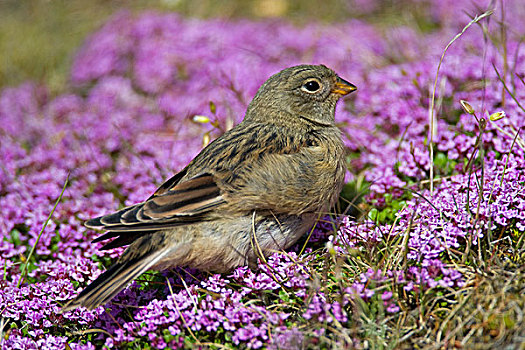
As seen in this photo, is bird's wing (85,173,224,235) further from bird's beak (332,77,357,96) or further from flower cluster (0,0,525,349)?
bird's beak (332,77,357,96)

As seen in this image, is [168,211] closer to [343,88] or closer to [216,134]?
[343,88]

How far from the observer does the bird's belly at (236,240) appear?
13.9 feet

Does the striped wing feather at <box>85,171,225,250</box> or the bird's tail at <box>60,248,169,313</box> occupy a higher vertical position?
the striped wing feather at <box>85,171,225,250</box>

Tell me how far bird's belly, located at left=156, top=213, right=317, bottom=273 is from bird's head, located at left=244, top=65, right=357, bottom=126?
47.0 inches

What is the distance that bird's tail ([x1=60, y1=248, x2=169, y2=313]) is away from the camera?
379 cm

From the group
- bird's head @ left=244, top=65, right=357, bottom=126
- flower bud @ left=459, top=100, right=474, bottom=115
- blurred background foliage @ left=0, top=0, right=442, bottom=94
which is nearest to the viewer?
flower bud @ left=459, top=100, right=474, bottom=115

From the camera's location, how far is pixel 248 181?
434 cm

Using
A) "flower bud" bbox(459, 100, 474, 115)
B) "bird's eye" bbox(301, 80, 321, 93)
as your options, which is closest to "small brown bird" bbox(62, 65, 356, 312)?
"bird's eye" bbox(301, 80, 321, 93)

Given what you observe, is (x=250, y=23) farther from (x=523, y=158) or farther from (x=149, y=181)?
(x=523, y=158)

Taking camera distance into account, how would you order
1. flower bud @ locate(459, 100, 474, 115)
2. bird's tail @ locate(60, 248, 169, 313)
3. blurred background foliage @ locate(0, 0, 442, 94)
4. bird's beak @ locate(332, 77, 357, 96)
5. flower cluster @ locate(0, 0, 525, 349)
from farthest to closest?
blurred background foliage @ locate(0, 0, 442, 94), bird's beak @ locate(332, 77, 357, 96), flower bud @ locate(459, 100, 474, 115), flower cluster @ locate(0, 0, 525, 349), bird's tail @ locate(60, 248, 169, 313)

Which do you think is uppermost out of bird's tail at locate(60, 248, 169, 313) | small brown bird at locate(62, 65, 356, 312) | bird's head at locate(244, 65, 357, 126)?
bird's head at locate(244, 65, 357, 126)

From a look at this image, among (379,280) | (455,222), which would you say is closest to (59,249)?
(379,280)

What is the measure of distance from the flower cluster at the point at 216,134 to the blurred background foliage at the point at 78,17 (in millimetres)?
346

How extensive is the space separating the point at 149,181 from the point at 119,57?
4.37 metres
